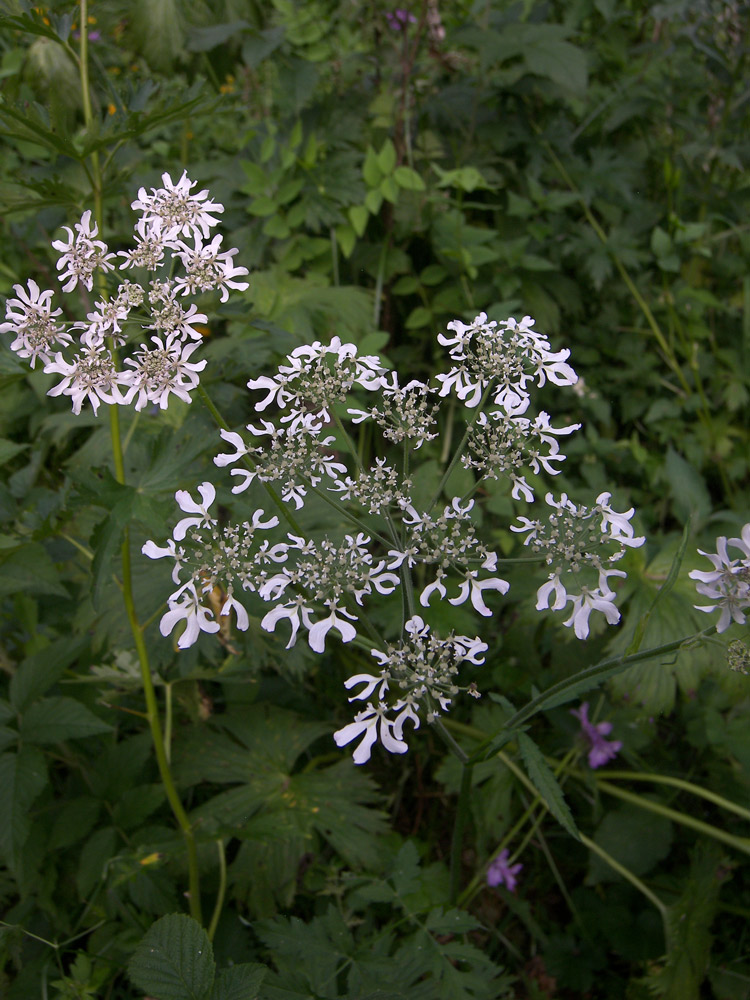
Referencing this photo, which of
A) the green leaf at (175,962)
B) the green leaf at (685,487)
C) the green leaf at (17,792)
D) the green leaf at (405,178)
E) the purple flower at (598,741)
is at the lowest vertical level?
the purple flower at (598,741)

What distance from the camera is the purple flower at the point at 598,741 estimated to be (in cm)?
247

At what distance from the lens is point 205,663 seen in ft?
8.89

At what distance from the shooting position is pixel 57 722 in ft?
6.29

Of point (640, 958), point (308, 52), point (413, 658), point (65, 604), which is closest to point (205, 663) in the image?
point (65, 604)

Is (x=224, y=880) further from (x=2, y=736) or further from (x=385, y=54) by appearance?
(x=385, y=54)

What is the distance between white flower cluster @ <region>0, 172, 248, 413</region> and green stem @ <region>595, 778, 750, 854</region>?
1998 mm

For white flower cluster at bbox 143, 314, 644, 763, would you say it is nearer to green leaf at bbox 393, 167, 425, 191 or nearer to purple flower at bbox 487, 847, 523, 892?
purple flower at bbox 487, 847, 523, 892

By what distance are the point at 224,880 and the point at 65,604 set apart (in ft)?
3.50

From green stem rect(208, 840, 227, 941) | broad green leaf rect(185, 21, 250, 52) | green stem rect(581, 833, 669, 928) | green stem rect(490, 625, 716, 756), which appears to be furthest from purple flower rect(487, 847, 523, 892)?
broad green leaf rect(185, 21, 250, 52)

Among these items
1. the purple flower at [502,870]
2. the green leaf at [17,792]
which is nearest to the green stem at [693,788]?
the purple flower at [502,870]

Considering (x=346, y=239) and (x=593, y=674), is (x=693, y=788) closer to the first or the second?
(x=593, y=674)

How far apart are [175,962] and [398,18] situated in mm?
3934

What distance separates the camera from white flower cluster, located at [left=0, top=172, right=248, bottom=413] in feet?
4.73

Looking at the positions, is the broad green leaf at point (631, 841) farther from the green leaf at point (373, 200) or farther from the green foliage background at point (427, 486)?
the green leaf at point (373, 200)
